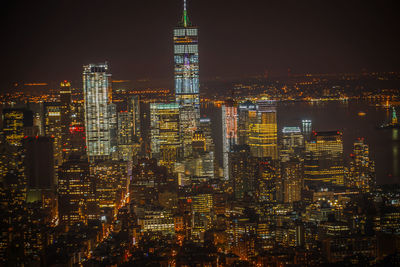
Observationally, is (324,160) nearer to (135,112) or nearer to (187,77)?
(135,112)

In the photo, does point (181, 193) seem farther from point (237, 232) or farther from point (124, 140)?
point (124, 140)

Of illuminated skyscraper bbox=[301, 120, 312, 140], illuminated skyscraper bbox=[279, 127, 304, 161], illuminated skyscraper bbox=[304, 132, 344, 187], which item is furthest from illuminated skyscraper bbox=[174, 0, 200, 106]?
illuminated skyscraper bbox=[304, 132, 344, 187]

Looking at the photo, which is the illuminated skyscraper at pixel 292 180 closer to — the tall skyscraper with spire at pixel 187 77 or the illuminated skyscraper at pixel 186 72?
the tall skyscraper with spire at pixel 187 77

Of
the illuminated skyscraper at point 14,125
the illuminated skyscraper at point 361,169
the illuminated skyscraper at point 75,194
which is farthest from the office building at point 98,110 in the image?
the illuminated skyscraper at point 361,169

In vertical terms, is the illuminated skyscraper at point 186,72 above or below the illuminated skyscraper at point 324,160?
above

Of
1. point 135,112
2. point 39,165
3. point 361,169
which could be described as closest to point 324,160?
point 361,169
